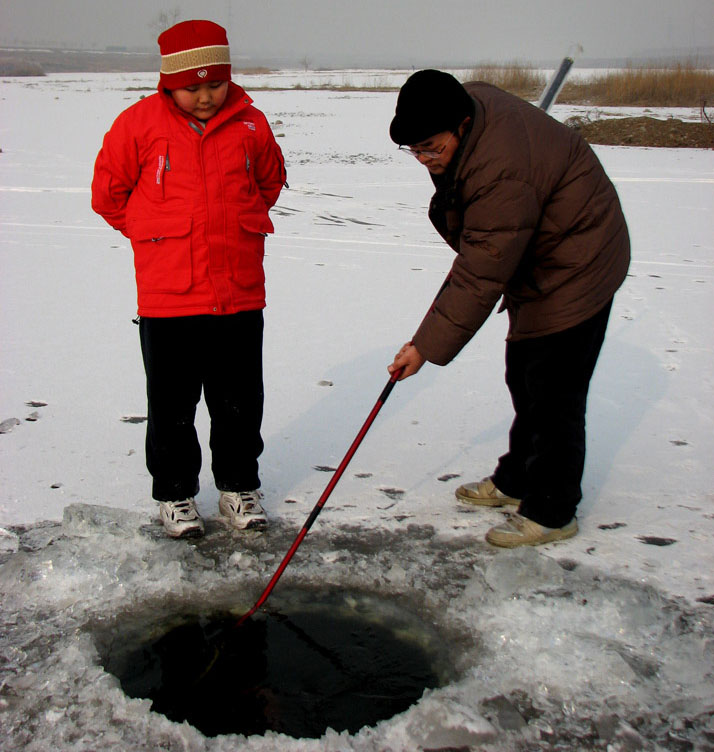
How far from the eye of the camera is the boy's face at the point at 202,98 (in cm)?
264

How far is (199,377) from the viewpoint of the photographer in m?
2.94

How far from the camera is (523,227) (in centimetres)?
240

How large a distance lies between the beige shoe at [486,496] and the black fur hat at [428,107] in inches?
57.5

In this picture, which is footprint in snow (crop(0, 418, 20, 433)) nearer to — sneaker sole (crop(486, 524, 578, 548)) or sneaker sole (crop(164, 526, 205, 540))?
sneaker sole (crop(164, 526, 205, 540))

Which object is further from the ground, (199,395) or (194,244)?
(194,244)

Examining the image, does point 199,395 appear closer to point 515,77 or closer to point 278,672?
point 278,672

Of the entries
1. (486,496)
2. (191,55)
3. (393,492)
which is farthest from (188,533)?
(191,55)

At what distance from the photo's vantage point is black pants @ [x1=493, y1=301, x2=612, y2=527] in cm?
274

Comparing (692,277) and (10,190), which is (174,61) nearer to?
(692,277)

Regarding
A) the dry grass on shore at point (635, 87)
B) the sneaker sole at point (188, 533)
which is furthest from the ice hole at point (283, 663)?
the dry grass on shore at point (635, 87)

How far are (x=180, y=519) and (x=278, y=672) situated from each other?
2.46 ft

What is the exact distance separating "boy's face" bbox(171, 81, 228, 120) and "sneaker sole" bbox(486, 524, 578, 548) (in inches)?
67.1

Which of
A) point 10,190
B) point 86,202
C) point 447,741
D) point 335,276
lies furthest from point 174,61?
point 10,190

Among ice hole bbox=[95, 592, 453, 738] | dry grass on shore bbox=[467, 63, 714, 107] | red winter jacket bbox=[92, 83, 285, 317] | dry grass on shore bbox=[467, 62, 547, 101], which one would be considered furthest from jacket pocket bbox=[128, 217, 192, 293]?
dry grass on shore bbox=[467, 62, 547, 101]
